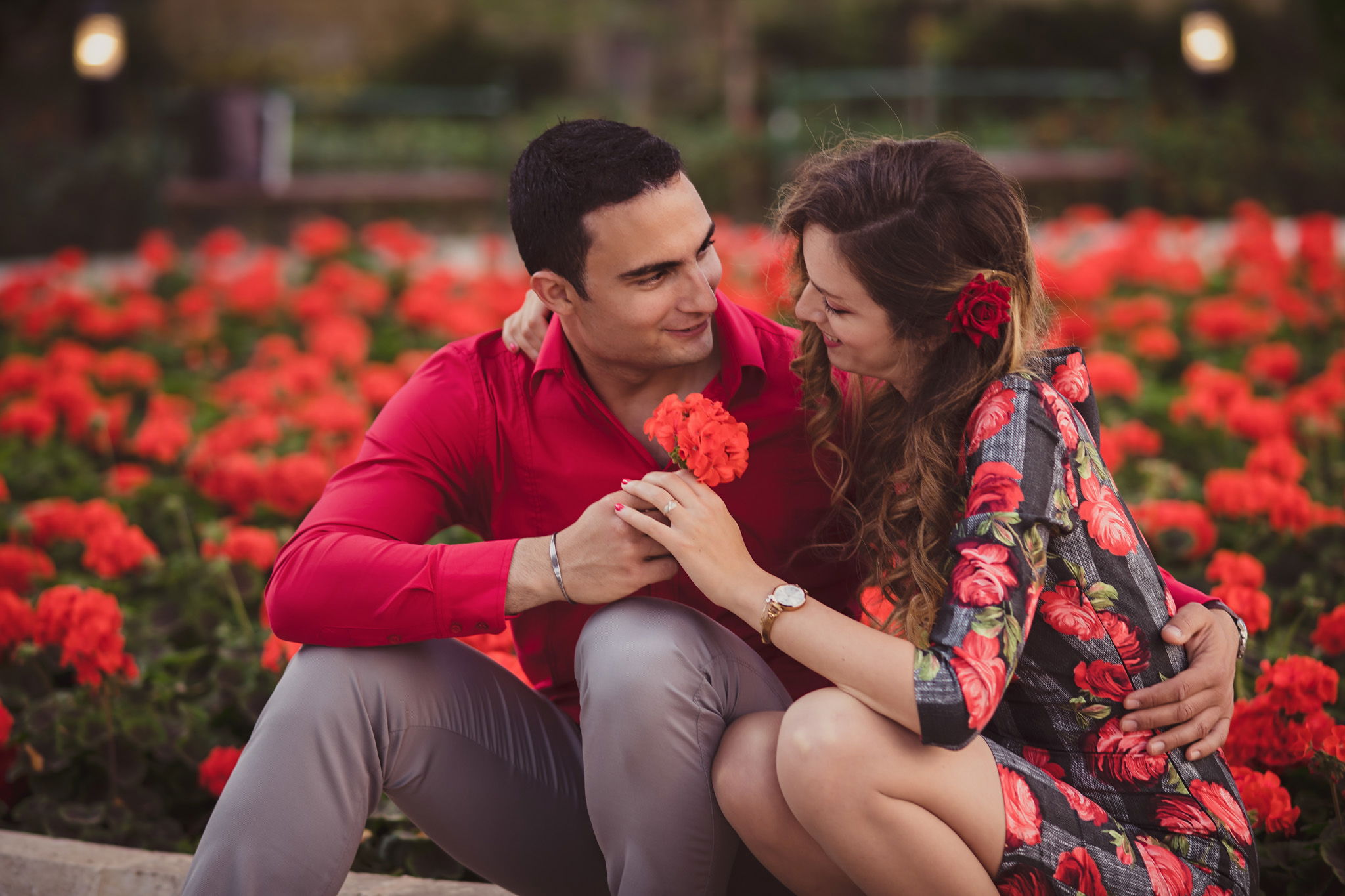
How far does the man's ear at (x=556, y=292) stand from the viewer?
228 cm

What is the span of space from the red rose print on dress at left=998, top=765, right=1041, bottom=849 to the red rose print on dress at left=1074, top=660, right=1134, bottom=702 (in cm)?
18

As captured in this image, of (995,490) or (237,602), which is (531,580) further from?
(237,602)

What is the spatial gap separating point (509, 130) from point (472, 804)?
1221 cm

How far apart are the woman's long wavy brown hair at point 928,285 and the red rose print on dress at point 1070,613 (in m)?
0.15

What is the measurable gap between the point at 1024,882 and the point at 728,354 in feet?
3.17

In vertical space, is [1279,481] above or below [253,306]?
above

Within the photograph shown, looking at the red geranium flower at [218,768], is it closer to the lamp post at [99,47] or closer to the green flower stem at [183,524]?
the green flower stem at [183,524]

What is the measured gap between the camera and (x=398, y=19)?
57.0 feet

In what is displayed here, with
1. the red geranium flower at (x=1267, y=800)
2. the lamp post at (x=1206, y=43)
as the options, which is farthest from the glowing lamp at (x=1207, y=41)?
the red geranium flower at (x=1267, y=800)

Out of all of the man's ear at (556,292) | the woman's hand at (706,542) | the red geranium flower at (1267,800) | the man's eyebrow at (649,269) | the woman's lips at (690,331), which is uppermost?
the man's eyebrow at (649,269)

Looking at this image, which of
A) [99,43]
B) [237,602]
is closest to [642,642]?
[237,602]

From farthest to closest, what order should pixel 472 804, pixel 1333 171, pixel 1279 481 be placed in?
pixel 1333 171 < pixel 1279 481 < pixel 472 804

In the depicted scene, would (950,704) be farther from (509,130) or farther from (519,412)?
(509,130)

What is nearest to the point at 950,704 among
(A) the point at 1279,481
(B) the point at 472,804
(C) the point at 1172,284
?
(B) the point at 472,804
